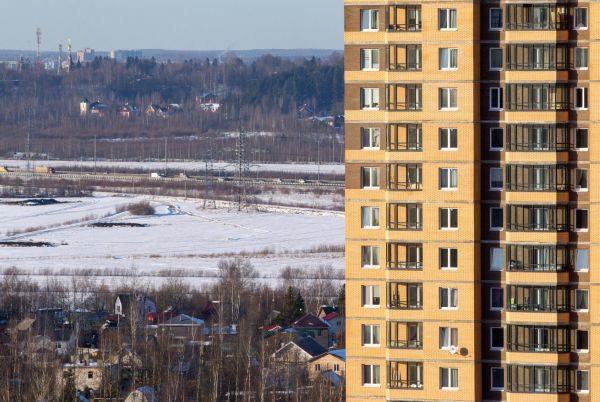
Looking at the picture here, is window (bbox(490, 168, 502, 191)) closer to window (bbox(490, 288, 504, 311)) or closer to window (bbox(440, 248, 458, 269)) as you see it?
window (bbox(440, 248, 458, 269))

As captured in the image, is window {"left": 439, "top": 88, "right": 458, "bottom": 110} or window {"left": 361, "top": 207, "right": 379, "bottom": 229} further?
window {"left": 361, "top": 207, "right": 379, "bottom": 229}

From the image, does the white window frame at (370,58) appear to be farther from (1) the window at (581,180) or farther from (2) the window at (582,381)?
(2) the window at (582,381)

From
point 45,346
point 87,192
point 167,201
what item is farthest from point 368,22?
point 87,192

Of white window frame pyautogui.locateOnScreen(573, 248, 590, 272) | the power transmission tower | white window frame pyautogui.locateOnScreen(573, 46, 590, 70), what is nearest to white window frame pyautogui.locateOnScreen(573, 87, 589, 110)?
white window frame pyautogui.locateOnScreen(573, 46, 590, 70)

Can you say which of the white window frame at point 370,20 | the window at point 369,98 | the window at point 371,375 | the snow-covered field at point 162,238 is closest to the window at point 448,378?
the window at point 371,375

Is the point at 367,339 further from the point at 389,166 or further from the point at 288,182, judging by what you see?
the point at 288,182

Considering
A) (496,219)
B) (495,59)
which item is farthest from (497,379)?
(495,59)
